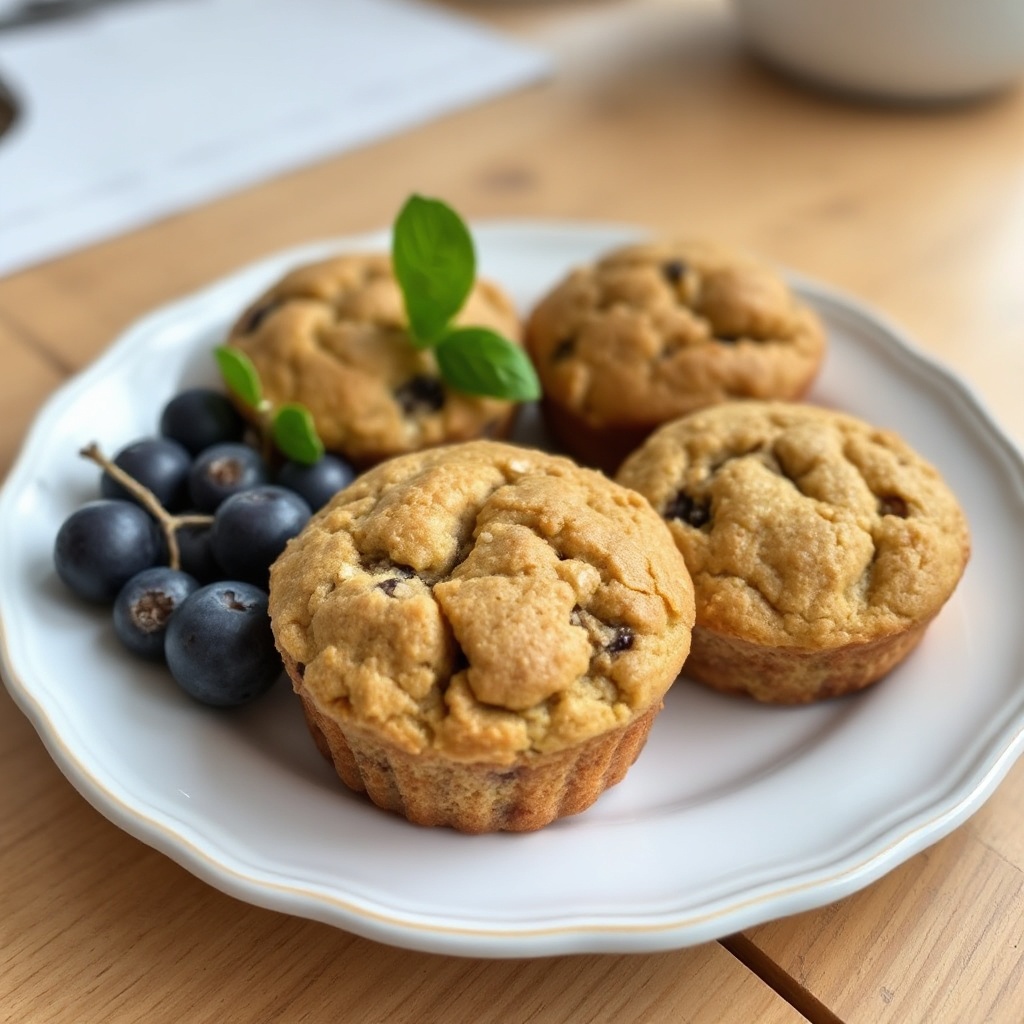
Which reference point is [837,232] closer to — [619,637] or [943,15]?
[943,15]

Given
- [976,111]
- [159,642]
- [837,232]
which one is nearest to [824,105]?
[976,111]

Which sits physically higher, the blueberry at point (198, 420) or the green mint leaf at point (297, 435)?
the green mint leaf at point (297, 435)

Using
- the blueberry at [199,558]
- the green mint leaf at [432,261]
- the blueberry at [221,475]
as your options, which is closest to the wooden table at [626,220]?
the blueberry at [199,558]

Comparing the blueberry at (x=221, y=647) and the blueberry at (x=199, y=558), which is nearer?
the blueberry at (x=221, y=647)

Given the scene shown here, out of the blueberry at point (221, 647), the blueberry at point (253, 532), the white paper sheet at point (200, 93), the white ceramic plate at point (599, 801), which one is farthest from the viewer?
the white paper sheet at point (200, 93)

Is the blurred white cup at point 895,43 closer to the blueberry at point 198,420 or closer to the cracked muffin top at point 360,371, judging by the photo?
the cracked muffin top at point 360,371

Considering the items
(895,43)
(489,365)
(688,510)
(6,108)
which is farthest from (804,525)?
(6,108)

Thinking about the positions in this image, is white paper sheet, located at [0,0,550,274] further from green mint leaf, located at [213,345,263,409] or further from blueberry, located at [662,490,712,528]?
blueberry, located at [662,490,712,528]
